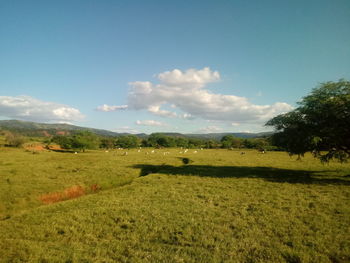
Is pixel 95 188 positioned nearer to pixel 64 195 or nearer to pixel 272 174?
pixel 64 195

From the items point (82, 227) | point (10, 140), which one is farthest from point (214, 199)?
point (10, 140)

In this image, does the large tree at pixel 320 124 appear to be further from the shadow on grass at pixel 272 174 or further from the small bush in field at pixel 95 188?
the small bush in field at pixel 95 188

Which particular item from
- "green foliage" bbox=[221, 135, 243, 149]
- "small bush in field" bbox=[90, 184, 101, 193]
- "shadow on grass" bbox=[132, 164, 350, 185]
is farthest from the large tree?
"green foliage" bbox=[221, 135, 243, 149]

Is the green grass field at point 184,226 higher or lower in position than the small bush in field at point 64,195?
higher

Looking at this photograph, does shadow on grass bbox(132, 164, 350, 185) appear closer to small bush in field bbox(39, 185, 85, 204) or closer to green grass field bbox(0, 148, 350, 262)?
green grass field bbox(0, 148, 350, 262)

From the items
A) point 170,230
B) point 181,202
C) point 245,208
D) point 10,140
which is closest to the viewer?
point 170,230

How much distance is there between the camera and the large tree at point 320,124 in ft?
73.5

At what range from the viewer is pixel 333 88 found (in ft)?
82.1

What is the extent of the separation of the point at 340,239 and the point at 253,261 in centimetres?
528

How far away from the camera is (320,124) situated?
24.4 m

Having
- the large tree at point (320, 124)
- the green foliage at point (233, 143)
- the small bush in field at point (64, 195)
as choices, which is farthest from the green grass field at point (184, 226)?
the green foliage at point (233, 143)

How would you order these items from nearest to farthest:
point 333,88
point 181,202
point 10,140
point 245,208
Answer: point 245,208, point 181,202, point 333,88, point 10,140

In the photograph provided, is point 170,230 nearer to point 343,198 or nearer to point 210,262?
point 210,262

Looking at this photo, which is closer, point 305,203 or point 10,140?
point 305,203
